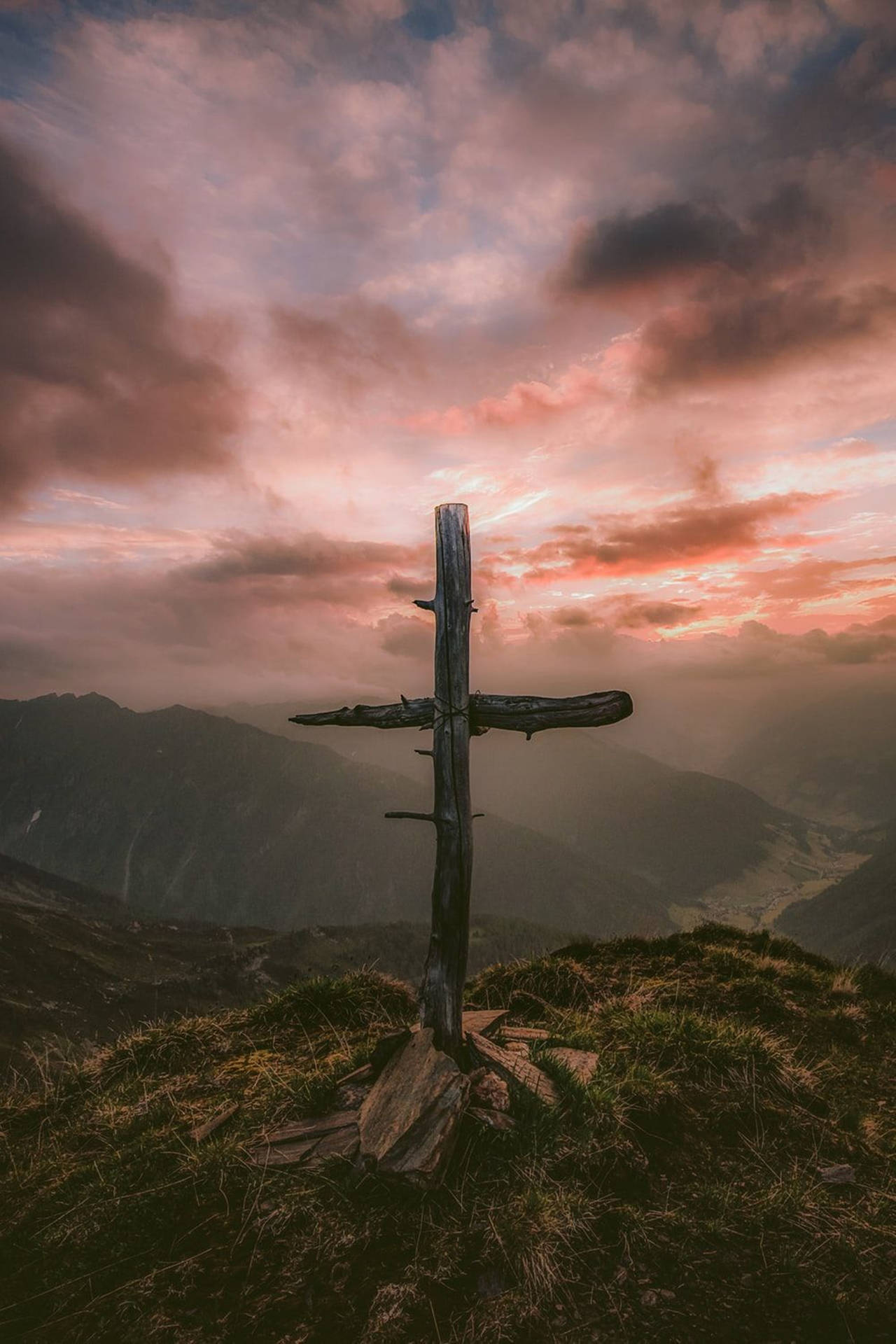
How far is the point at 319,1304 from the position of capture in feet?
15.5

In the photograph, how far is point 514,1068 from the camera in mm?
7301

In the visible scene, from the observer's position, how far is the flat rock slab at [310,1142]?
6.16 meters

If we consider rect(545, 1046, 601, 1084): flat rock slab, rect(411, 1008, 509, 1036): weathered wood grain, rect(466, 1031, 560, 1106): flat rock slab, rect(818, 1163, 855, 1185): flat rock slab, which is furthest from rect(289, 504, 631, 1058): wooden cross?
rect(818, 1163, 855, 1185): flat rock slab

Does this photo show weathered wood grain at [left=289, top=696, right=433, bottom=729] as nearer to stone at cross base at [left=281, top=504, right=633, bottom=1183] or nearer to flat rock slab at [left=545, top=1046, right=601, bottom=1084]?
stone at cross base at [left=281, top=504, right=633, bottom=1183]

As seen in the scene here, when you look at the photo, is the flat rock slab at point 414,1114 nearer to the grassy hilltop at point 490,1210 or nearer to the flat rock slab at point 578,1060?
the grassy hilltop at point 490,1210

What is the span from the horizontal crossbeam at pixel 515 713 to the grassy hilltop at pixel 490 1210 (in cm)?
412

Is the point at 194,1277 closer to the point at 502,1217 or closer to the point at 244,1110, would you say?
the point at 244,1110

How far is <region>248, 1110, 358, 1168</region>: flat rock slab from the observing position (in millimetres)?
6164

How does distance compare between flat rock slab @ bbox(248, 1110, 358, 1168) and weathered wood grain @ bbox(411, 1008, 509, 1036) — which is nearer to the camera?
flat rock slab @ bbox(248, 1110, 358, 1168)

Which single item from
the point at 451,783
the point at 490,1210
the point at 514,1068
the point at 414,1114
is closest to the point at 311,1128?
the point at 414,1114

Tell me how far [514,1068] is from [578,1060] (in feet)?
3.20

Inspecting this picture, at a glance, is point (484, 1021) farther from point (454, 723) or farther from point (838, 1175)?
point (454, 723)

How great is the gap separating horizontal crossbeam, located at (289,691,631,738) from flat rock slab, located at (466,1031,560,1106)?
392 centimetres

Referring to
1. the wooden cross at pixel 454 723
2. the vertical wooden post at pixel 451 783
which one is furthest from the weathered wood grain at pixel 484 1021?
the wooden cross at pixel 454 723
